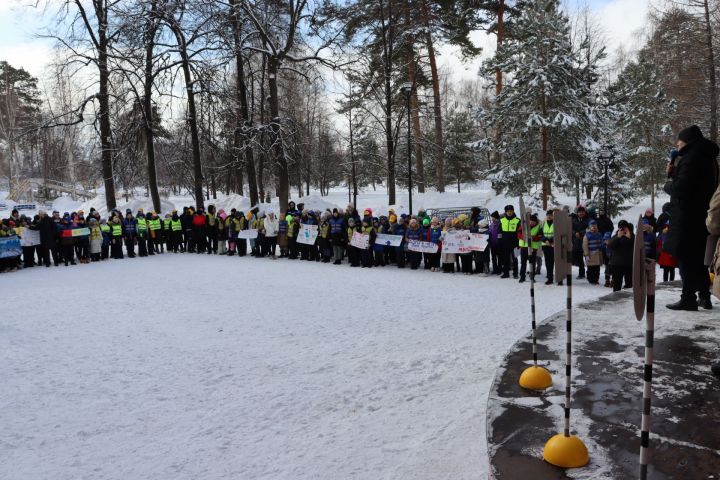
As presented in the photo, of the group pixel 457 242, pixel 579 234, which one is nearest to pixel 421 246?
pixel 457 242

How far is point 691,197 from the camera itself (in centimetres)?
567

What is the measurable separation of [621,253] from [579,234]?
208 cm

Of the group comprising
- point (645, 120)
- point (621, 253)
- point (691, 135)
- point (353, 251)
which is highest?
point (645, 120)

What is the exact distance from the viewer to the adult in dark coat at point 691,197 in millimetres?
5629

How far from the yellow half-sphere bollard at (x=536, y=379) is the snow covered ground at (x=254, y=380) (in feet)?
2.27

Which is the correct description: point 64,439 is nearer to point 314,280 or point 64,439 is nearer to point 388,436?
point 388,436

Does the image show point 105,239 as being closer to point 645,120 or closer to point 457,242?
point 457,242

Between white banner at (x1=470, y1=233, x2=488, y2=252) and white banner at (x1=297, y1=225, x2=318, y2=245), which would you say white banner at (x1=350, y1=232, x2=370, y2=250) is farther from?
white banner at (x1=470, y1=233, x2=488, y2=252)

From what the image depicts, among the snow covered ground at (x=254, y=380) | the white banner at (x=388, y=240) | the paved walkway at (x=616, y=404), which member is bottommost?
the snow covered ground at (x=254, y=380)

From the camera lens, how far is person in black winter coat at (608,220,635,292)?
10945 millimetres

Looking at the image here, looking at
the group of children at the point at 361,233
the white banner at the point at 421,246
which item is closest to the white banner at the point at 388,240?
the group of children at the point at 361,233

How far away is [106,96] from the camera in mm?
25078

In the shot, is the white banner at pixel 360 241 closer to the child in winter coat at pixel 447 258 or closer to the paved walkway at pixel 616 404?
the child in winter coat at pixel 447 258

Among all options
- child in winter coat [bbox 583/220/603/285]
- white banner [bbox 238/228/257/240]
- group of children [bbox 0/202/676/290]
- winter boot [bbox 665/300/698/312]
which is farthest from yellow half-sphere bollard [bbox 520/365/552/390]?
white banner [bbox 238/228/257/240]
